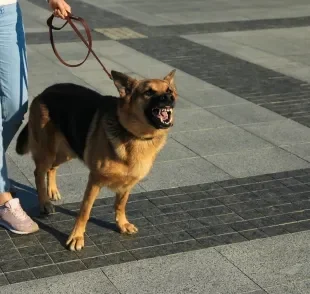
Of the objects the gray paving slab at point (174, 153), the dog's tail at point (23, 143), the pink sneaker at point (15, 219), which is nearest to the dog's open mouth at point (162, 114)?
Answer: the pink sneaker at point (15, 219)

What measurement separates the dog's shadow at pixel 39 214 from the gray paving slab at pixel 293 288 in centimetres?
135

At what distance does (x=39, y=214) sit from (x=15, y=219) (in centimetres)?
41

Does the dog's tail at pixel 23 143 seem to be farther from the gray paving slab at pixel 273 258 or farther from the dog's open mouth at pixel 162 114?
the gray paving slab at pixel 273 258

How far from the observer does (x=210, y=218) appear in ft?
18.2

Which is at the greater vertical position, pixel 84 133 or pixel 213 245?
pixel 84 133

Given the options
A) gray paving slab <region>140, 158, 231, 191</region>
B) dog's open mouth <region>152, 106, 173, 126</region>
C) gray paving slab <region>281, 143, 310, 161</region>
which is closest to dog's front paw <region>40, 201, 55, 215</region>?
gray paving slab <region>140, 158, 231, 191</region>

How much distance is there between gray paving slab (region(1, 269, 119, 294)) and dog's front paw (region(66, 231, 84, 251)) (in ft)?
1.17

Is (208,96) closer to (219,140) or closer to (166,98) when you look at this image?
(219,140)

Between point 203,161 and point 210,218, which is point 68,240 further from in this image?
point 203,161

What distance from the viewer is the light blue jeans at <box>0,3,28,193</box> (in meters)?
5.04

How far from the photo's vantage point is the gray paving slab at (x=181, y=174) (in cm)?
624

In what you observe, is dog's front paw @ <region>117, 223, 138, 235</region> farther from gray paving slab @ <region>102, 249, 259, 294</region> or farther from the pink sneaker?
the pink sneaker

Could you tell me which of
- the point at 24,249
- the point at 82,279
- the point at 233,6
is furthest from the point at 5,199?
the point at 233,6

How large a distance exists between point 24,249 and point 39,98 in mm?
1169
